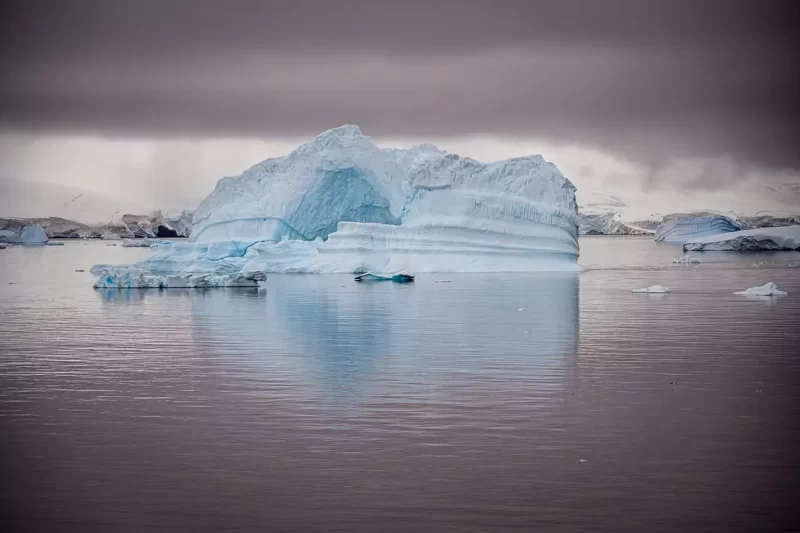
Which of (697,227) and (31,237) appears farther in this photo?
(31,237)

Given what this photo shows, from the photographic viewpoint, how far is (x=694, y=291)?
26203mm

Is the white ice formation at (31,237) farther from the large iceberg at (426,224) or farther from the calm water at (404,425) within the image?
the calm water at (404,425)

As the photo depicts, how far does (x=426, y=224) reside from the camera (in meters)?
35.3

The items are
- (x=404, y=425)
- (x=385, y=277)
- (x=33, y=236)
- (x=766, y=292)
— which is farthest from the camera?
(x=33, y=236)

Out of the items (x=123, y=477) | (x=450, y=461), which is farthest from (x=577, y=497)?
(x=123, y=477)

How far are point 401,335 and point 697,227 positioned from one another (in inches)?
2339

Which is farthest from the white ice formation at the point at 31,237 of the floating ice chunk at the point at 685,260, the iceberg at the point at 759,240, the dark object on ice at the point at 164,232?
the floating ice chunk at the point at 685,260

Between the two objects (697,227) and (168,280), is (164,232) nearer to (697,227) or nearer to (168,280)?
(697,227)

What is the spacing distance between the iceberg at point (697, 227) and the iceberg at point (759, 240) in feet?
23.1

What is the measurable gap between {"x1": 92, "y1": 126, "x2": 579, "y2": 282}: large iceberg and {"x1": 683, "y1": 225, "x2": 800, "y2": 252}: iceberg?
24583 mm

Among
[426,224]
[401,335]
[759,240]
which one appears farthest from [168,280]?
[759,240]

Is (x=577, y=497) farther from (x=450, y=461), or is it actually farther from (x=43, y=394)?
(x=43, y=394)

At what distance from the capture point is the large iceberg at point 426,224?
3531 cm

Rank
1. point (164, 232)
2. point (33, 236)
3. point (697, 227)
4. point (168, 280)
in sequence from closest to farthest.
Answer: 1. point (168, 280)
2. point (697, 227)
3. point (33, 236)
4. point (164, 232)
